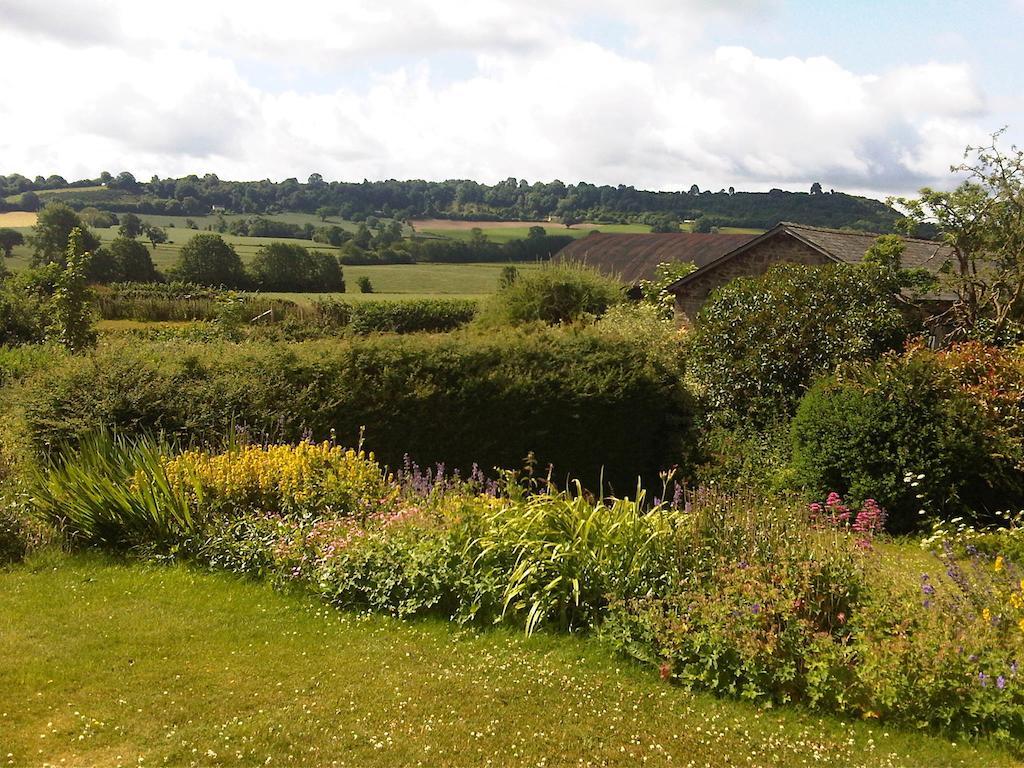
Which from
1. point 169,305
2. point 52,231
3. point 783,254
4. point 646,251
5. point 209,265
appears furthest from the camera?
point 52,231

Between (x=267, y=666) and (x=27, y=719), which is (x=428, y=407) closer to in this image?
(x=267, y=666)

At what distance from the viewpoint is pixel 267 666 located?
16.4 feet

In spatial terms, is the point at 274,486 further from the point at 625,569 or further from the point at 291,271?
the point at 291,271

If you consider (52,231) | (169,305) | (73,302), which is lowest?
(169,305)

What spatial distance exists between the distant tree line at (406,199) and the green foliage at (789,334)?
151 feet

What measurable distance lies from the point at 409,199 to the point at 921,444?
64.5 m

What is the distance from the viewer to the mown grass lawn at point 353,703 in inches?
162

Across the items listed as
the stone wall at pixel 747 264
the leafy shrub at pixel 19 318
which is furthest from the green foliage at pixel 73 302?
the stone wall at pixel 747 264

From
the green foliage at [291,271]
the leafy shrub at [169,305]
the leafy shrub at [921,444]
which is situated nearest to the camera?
the leafy shrub at [921,444]

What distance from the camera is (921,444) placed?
9.41 m

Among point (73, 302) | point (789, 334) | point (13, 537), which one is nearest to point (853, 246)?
point (789, 334)

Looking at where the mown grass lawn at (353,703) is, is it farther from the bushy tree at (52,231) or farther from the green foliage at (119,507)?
the bushy tree at (52,231)

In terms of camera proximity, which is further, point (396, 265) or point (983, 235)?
point (396, 265)

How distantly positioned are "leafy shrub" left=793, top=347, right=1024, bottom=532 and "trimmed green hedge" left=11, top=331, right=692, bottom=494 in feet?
8.80
